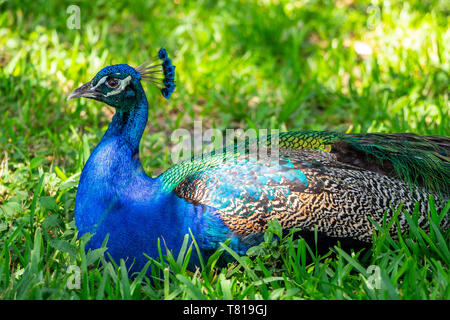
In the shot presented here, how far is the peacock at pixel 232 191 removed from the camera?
7.05 ft

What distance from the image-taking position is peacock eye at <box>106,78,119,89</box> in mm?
2264

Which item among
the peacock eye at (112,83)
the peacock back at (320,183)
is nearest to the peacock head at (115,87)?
the peacock eye at (112,83)

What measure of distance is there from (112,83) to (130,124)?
0.60ft

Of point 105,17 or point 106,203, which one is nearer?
point 106,203

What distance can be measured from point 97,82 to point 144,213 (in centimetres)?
57

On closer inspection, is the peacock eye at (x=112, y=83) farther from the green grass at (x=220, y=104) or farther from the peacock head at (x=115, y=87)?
the green grass at (x=220, y=104)

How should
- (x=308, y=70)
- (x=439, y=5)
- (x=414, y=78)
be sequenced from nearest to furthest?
1. (x=414, y=78)
2. (x=308, y=70)
3. (x=439, y=5)

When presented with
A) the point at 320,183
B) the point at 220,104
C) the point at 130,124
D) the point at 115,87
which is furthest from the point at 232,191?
the point at 220,104

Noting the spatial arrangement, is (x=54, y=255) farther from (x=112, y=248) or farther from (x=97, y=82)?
(x=97, y=82)

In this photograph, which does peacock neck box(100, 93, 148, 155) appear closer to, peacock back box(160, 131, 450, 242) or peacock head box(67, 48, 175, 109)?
peacock head box(67, 48, 175, 109)

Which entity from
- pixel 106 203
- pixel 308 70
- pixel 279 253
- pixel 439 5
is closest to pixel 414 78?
pixel 308 70

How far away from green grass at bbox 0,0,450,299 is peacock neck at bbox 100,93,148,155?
1.53 feet

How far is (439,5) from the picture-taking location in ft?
15.8

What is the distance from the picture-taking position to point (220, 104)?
392 centimetres
